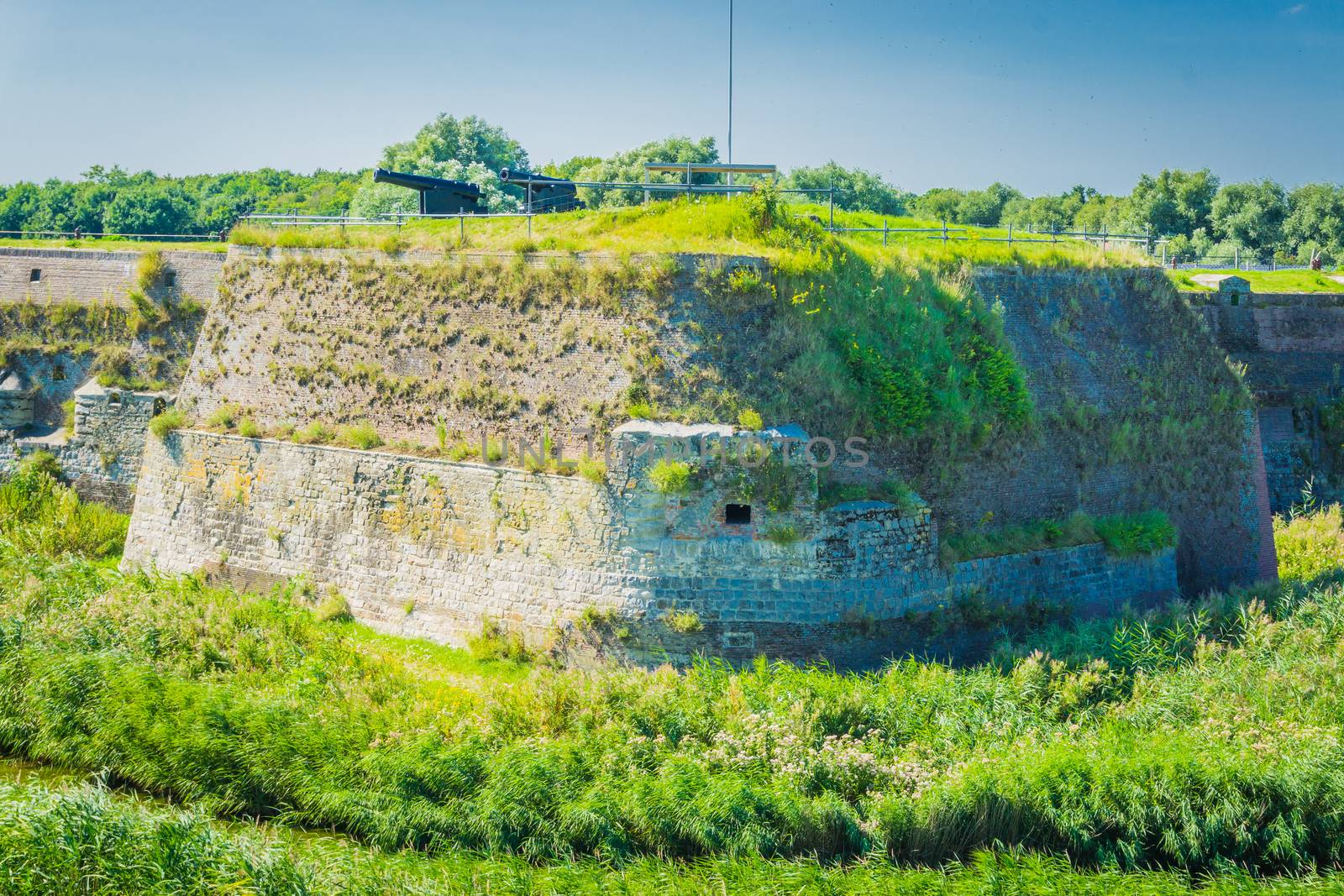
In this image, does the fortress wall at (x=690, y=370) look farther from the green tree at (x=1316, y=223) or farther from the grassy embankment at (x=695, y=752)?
the green tree at (x=1316, y=223)

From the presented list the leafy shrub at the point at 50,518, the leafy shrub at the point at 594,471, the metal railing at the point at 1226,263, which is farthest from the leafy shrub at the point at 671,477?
the metal railing at the point at 1226,263

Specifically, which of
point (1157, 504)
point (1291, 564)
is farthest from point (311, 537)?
point (1291, 564)

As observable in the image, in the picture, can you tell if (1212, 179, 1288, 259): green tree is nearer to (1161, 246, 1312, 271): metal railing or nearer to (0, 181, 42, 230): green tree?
(1161, 246, 1312, 271): metal railing

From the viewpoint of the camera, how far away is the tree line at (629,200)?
32969mm

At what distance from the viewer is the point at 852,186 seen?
35.3 meters

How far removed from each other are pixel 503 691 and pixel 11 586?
8.07 metres

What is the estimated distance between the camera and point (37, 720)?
1367 centimetres

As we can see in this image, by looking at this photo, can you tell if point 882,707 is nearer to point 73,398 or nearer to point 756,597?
point 756,597

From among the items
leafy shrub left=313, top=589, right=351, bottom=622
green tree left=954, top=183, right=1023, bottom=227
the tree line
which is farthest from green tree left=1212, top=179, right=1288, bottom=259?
leafy shrub left=313, top=589, right=351, bottom=622

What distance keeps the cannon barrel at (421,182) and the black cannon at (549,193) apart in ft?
2.75

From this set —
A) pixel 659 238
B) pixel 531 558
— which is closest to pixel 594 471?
pixel 531 558

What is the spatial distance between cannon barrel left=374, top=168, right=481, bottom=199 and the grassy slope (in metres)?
15.1

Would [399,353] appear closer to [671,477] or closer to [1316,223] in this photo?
[671,477]

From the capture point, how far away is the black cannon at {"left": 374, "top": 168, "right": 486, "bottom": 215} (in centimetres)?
2000
